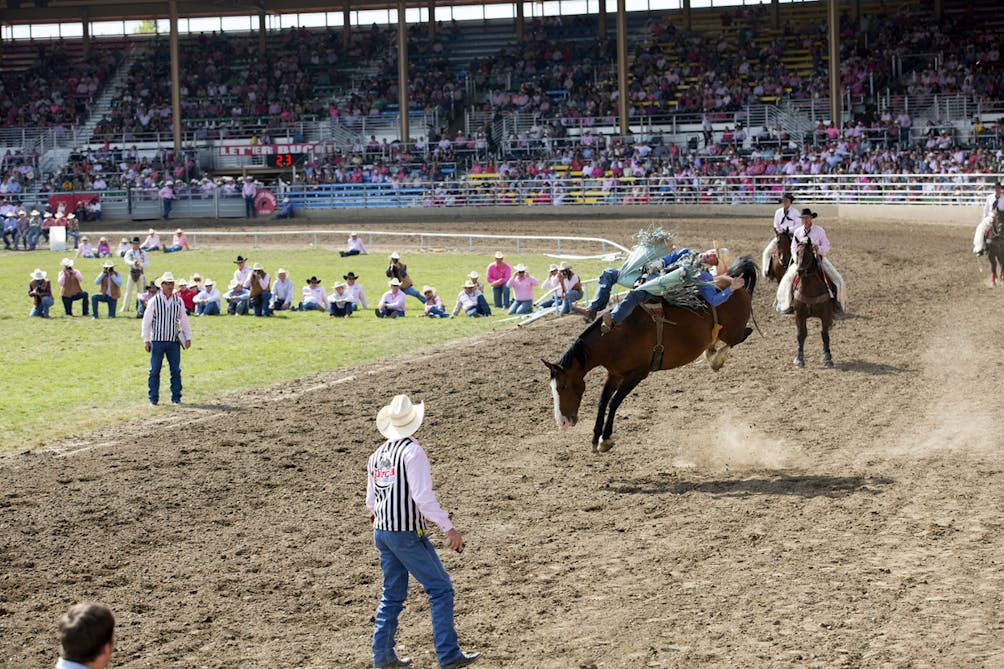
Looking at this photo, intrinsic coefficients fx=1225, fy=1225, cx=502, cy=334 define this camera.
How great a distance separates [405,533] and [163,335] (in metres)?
10.4

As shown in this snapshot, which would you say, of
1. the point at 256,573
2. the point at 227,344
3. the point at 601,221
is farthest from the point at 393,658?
the point at 601,221

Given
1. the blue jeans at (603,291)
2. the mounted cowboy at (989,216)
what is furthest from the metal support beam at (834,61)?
the blue jeans at (603,291)

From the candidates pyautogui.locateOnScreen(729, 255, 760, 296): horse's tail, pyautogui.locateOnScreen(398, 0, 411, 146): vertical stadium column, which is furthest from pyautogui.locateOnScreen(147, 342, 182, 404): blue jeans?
pyautogui.locateOnScreen(398, 0, 411, 146): vertical stadium column

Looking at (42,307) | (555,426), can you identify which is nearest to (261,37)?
(42,307)

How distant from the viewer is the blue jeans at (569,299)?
886 inches

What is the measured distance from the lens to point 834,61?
148ft

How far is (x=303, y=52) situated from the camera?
62.6 m

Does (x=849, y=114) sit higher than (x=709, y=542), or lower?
higher

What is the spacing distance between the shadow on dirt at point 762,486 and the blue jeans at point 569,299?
35.0 ft

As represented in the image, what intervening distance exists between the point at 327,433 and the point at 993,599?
27.3 ft

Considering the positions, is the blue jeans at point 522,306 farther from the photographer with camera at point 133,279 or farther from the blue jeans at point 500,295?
the photographer with camera at point 133,279

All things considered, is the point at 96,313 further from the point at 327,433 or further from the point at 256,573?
the point at 256,573

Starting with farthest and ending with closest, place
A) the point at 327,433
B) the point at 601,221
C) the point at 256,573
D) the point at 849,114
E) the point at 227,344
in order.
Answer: the point at 849,114, the point at 601,221, the point at 227,344, the point at 327,433, the point at 256,573

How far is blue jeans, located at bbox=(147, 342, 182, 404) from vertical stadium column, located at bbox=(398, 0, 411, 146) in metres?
36.7
